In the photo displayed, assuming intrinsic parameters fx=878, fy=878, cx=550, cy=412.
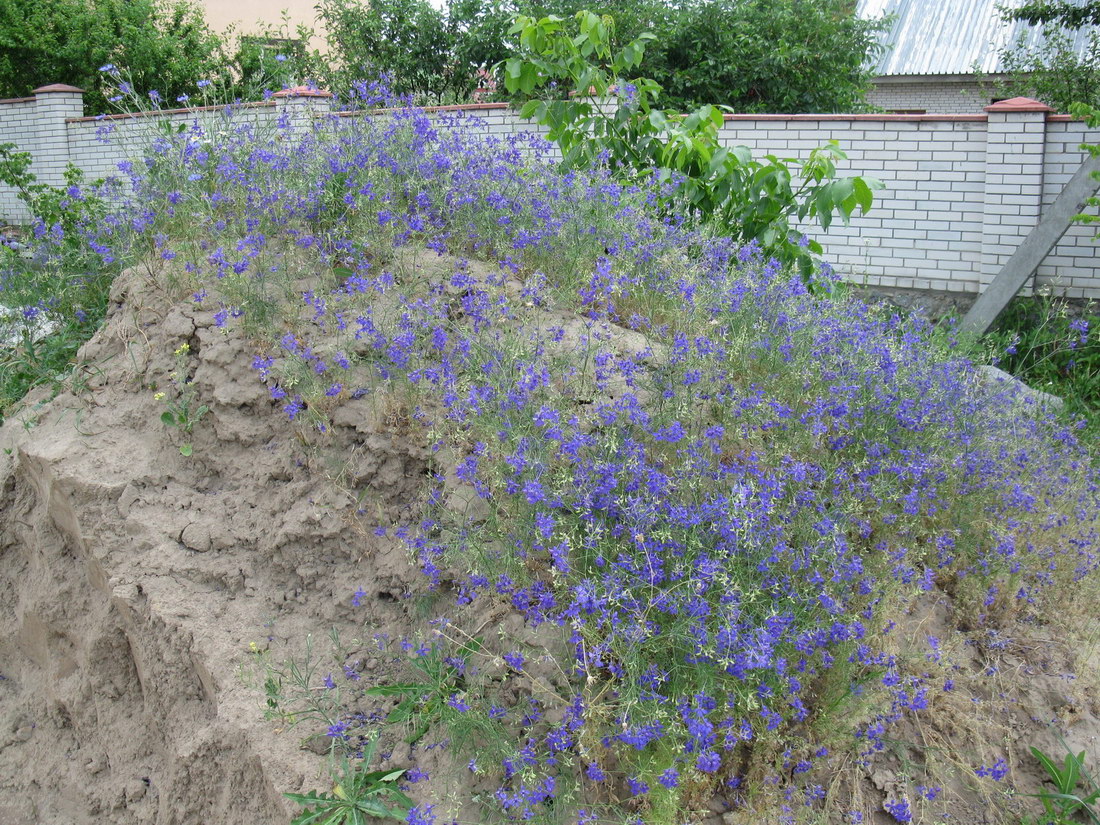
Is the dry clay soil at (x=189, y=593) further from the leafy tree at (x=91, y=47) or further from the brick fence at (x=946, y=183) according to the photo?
the leafy tree at (x=91, y=47)

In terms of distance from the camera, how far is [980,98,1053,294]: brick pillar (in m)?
7.11

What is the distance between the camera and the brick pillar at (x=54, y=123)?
1216 centimetres

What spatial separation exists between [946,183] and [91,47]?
A: 12.8 metres

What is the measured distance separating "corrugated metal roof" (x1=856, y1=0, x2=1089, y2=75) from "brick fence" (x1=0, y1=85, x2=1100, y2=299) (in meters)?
8.42

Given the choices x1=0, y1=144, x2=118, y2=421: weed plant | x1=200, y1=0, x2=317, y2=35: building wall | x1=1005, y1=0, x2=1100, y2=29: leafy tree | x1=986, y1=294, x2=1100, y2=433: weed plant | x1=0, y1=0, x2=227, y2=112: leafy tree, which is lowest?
x1=986, y1=294, x2=1100, y2=433: weed plant

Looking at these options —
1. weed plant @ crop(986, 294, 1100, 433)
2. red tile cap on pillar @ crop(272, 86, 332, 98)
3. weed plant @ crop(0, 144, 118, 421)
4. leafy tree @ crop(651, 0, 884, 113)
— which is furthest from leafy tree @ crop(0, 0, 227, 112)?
weed plant @ crop(986, 294, 1100, 433)

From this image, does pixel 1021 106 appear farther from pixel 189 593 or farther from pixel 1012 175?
pixel 189 593

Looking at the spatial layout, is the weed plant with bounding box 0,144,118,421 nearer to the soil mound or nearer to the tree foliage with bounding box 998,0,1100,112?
the soil mound

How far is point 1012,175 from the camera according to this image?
7.20 meters

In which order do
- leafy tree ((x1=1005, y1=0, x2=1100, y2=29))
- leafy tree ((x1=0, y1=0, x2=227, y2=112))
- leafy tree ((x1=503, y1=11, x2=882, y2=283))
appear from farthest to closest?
leafy tree ((x1=0, y1=0, x2=227, y2=112))
leafy tree ((x1=1005, y1=0, x2=1100, y2=29))
leafy tree ((x1=503, y1=11, x2=882, y2=283))

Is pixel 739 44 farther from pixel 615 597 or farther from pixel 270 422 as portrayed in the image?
pixel 615 597

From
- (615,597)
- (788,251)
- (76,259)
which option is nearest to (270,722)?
(615,597)

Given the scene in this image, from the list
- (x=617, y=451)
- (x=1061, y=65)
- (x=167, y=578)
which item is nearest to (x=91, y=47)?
(x=167, y=578)

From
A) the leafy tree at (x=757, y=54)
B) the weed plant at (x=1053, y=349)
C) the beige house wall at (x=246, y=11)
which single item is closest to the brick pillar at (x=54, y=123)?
the beige house wall at (x=246, y=11)
